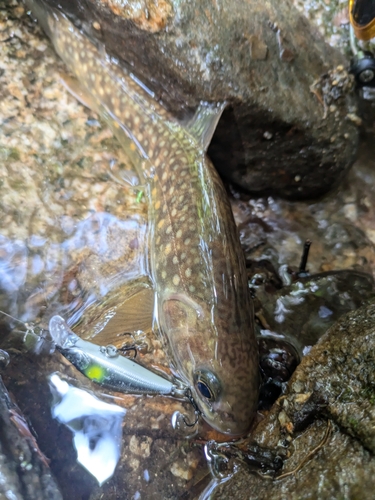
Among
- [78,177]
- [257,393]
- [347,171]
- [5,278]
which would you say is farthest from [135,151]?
[257,393]

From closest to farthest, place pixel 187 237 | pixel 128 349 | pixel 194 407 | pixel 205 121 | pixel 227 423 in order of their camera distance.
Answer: pixel 227 423 < pixel 194 407 < pixel 187 237 < pixel 128 349 < pixel 205 121

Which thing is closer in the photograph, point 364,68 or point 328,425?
point 328,425

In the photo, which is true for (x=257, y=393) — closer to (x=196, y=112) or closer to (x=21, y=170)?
(x=196, y=112)

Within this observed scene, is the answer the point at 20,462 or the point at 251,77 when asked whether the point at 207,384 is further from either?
the point at 251,77

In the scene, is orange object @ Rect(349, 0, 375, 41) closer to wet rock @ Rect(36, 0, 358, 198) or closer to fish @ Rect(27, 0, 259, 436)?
wet rock @ Rect(36, 0, 358, 198)

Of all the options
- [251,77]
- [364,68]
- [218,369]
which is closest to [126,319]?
[218,369]

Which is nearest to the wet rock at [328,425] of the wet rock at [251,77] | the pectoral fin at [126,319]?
the pectoral fin at [126,319]
